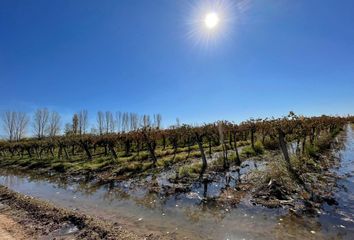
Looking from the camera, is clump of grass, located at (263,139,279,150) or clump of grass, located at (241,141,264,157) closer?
clump of grass, located at (241,141,264,157)

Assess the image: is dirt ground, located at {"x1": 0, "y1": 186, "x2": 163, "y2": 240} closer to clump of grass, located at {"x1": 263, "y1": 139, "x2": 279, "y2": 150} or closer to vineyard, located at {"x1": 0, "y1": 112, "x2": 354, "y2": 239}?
vineyard, located at {"x1": 0, "y1": 112, "x2": 354, "y2": 239}

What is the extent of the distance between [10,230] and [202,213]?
6601 millimetres

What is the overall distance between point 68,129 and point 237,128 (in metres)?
73.3

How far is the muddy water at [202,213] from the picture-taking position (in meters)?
8.18

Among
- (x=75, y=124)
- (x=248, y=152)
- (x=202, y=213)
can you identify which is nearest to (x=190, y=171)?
(x=202, y=213)

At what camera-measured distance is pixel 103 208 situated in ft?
38.4

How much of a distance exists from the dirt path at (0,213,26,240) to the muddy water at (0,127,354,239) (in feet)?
8.13

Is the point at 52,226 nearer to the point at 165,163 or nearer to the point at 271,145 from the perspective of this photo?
the point at 165,163

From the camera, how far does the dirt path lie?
28.4ft

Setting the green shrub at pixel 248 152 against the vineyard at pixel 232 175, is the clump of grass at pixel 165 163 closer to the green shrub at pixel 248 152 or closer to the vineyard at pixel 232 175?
the vineyard at pixel 232 175

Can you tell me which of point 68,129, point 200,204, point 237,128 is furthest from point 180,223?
point 68,129

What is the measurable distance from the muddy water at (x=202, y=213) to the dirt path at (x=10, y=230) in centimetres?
248

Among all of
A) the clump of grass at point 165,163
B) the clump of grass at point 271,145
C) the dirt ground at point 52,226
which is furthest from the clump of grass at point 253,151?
the dirt ground at point 52,226

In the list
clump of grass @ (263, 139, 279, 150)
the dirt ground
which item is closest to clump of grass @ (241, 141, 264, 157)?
clump of grass @ (263, 139, 279, 150)
